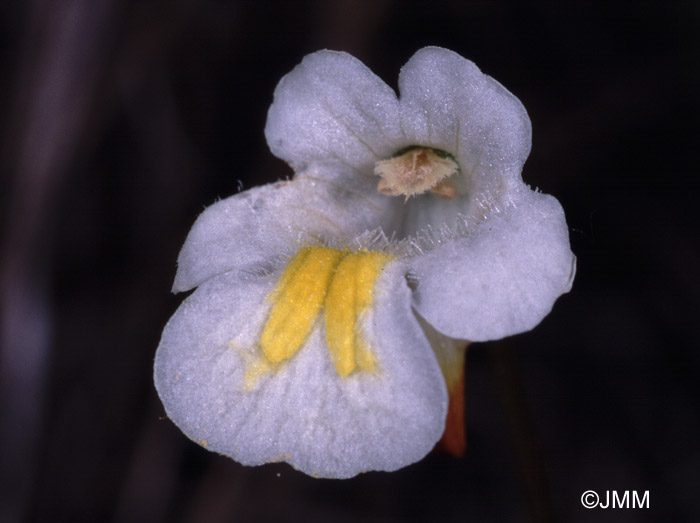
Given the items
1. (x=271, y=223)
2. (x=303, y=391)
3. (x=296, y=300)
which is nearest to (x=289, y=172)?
(x=271, y=223)

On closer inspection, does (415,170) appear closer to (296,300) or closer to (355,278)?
(355,278)

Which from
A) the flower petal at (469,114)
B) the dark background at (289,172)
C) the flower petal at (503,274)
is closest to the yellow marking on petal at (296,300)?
the flower petal at (503,274)

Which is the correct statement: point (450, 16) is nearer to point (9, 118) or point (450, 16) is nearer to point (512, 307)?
point (9, 118)

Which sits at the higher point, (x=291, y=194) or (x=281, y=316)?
(x=291, y=194)

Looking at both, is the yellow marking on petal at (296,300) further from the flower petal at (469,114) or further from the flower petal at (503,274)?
the flower petal at (469,114)

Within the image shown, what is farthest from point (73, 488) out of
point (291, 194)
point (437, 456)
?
point (291, 194)

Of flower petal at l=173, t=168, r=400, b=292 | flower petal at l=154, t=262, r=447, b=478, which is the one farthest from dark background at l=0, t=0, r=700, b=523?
flower petal at l=154, t=262, r=447, b=478
